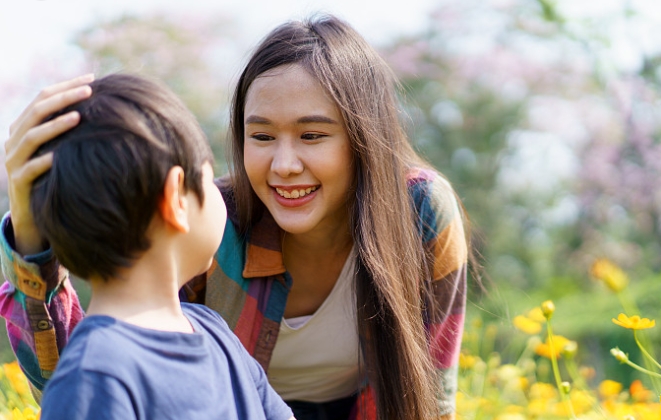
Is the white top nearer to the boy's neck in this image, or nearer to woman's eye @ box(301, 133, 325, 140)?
woman's eye @ box(301, 133, 325, 140)

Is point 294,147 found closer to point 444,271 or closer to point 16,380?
point 444,271

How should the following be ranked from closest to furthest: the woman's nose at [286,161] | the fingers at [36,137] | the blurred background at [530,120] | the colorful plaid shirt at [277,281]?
the fingers at [36,137] → the woman's nose at [286,161] → the colorful plaid shirt at [277,281] → the blurred background at [530,120]

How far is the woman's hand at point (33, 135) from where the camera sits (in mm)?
1245

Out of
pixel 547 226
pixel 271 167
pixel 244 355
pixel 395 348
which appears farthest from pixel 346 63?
pixel 547 226

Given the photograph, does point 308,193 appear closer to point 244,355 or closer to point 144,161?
point 244,355

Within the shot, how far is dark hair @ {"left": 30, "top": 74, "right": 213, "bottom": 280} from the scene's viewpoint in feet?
3.91

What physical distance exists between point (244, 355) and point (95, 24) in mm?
4192

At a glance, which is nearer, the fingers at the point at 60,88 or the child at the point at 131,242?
the child at the point at 131,242

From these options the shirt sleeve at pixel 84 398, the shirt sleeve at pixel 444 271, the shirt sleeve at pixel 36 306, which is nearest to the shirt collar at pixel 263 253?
the shirt sleeve at pixel 444 271

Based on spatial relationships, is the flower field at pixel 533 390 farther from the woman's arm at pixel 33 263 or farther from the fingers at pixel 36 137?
the fingers at pixel 36 137

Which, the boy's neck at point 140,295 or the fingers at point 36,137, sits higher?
the fingers at point 36,137

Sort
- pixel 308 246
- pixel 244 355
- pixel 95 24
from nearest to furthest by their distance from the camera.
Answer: pixel 244 355 → pixel 308 246 → pixel 95 24

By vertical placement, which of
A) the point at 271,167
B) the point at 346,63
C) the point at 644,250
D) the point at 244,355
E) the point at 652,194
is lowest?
the point at 644,250

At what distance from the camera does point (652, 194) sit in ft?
18.3
